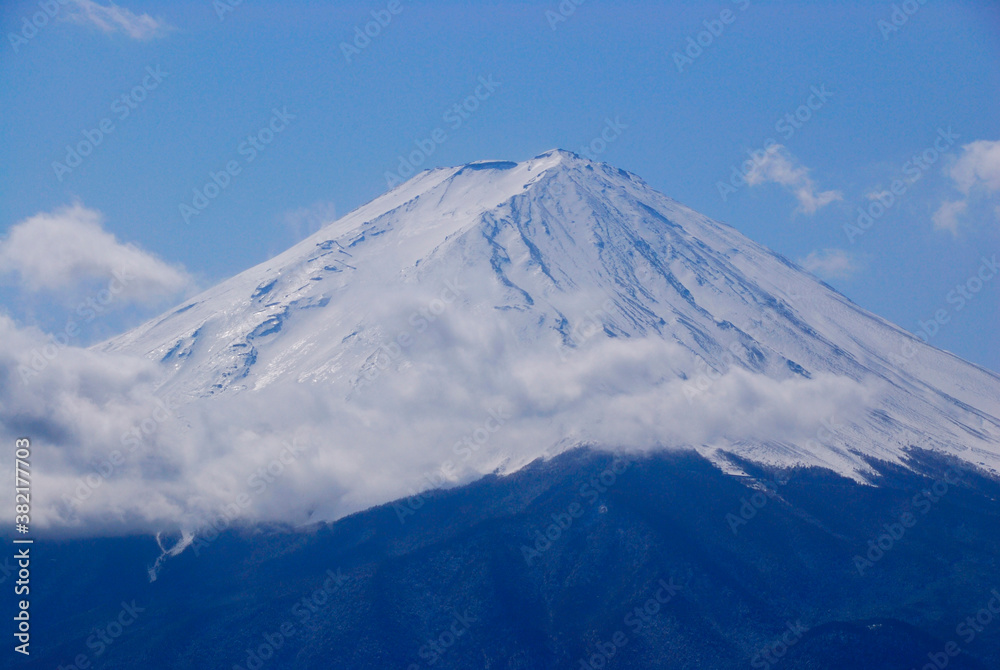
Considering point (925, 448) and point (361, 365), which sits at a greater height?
point (361, 365)

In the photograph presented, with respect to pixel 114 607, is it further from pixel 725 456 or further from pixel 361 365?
pixel 725 456

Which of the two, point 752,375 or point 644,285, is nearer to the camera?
point 752,375

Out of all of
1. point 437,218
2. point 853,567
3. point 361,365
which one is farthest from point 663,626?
point 437,218

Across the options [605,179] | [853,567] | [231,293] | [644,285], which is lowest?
[853,567]

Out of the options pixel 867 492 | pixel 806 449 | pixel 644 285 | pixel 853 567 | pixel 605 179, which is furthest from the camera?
pixel 605 179

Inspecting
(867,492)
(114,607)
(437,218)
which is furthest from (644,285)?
(114,607)

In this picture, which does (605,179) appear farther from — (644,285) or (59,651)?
(59,651)

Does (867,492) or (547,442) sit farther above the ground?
(547,442)

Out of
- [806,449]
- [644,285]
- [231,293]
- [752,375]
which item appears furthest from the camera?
[231,293]

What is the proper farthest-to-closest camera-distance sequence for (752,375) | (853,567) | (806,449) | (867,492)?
1. (752,375)
2. (806,449)
3. (867,492)
4. (853,567)
